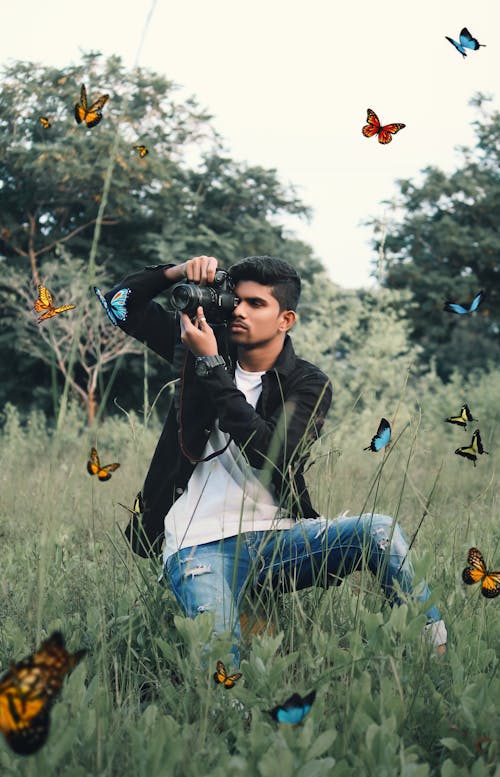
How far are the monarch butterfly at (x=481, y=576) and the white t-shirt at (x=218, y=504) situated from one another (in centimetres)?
56

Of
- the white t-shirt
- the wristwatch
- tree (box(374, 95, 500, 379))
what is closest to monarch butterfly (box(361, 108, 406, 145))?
the wristwatch

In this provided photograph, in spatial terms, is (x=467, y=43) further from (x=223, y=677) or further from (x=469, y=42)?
(x=223, y=677)

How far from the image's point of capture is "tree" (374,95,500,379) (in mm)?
15562

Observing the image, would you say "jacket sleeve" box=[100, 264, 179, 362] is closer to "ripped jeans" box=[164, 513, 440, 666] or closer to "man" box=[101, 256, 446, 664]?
"man" box=[101, 256, 446, 664]

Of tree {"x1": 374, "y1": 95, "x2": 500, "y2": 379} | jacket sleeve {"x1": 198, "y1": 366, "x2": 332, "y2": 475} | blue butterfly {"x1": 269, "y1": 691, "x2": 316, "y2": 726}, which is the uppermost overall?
tree {"x1": 374, "y1": 95, "x2": 500, "y2": 379}

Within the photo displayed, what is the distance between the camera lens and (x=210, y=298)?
236cm

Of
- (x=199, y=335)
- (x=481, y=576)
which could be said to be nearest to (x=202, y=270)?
(x=199, y=335)

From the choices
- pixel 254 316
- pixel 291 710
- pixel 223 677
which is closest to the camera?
pixel 291 710

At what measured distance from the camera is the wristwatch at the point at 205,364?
91.8 inches

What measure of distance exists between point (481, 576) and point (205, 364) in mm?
972

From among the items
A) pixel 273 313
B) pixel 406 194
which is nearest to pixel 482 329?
pixel 406 194

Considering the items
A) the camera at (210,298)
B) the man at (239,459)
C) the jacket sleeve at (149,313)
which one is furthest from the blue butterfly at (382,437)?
the jacket sleeve at (149,313)

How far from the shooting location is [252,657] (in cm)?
181

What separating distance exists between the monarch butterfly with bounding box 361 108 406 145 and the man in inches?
20.6
